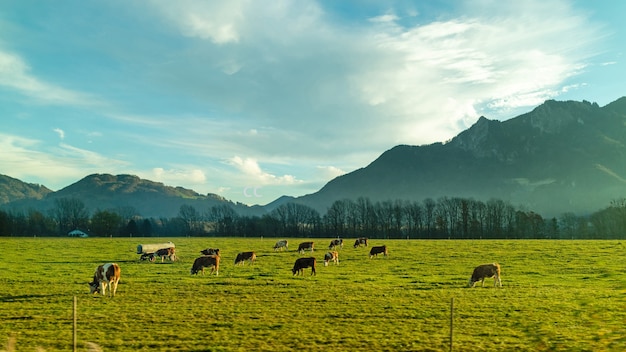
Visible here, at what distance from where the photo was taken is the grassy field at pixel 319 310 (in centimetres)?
1559

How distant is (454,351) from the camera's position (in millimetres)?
14766

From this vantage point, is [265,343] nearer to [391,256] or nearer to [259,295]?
[259,295]

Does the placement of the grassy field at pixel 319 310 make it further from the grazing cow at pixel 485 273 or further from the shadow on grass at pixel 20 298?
the grazing cow at pixel 485 273

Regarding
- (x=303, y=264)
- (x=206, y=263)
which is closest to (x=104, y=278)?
(x=206, y=263)

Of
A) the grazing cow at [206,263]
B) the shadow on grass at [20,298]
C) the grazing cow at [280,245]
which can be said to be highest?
the grazing cow at [206,263]

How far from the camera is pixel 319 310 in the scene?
2156 centimetres

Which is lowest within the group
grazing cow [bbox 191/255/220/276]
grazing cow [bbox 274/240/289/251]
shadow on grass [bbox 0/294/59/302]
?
grazing cow [bbox 274/240/289/251]

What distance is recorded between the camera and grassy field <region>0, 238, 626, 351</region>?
15586 mm

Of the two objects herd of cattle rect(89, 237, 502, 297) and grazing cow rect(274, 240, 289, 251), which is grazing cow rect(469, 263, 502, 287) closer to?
herd of cattle rect(89, 237, 502, 297)

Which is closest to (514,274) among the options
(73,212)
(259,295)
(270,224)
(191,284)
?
(259,295)

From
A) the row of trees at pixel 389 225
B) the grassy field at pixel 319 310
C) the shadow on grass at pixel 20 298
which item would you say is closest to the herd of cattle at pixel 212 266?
the grassy field at pixel 319 310

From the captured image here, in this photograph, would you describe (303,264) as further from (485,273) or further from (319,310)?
(319,310)

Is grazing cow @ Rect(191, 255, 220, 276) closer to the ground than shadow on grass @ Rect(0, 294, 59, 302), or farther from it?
farther from it

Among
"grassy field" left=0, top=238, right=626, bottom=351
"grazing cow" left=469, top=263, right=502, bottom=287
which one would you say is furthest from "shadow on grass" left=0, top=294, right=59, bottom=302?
"grazing cow" left=469, top=263, right=502, bottom=287
